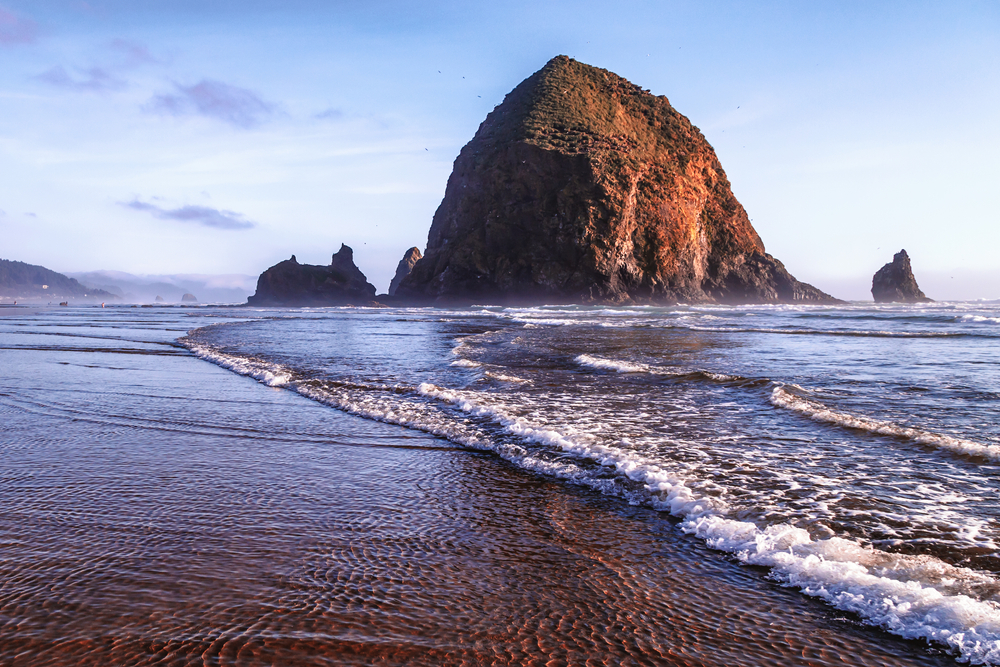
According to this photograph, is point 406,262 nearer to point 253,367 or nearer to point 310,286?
point 310,286

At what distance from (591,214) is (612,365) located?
2311 inches

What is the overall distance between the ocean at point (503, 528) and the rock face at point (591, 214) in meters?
61.4

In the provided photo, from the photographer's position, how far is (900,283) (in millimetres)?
89938

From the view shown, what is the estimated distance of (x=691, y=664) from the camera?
222cm

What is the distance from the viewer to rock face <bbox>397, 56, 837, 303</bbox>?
68.4 meters

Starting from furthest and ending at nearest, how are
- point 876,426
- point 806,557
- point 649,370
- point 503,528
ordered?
point 649,370, point 876,426, point 503,528, point 806,557

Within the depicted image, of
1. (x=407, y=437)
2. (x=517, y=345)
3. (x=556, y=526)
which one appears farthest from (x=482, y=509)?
(x=517, y=345)

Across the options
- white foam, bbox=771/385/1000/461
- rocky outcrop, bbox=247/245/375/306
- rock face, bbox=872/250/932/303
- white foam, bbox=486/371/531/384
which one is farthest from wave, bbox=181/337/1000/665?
rock face, bbox=872/250/932/303

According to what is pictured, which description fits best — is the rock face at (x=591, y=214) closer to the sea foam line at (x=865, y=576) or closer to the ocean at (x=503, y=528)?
the ocean at (x=503, y=528)

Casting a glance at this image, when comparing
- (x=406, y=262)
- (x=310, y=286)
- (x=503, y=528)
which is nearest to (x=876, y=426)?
(x=503, y=528)

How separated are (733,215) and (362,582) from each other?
85488 millimetres

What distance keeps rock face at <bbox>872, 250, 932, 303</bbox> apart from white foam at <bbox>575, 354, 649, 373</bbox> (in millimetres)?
97601

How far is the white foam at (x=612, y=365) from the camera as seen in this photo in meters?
10.6

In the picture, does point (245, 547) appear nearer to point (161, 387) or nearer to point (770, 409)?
point (770, 409)
